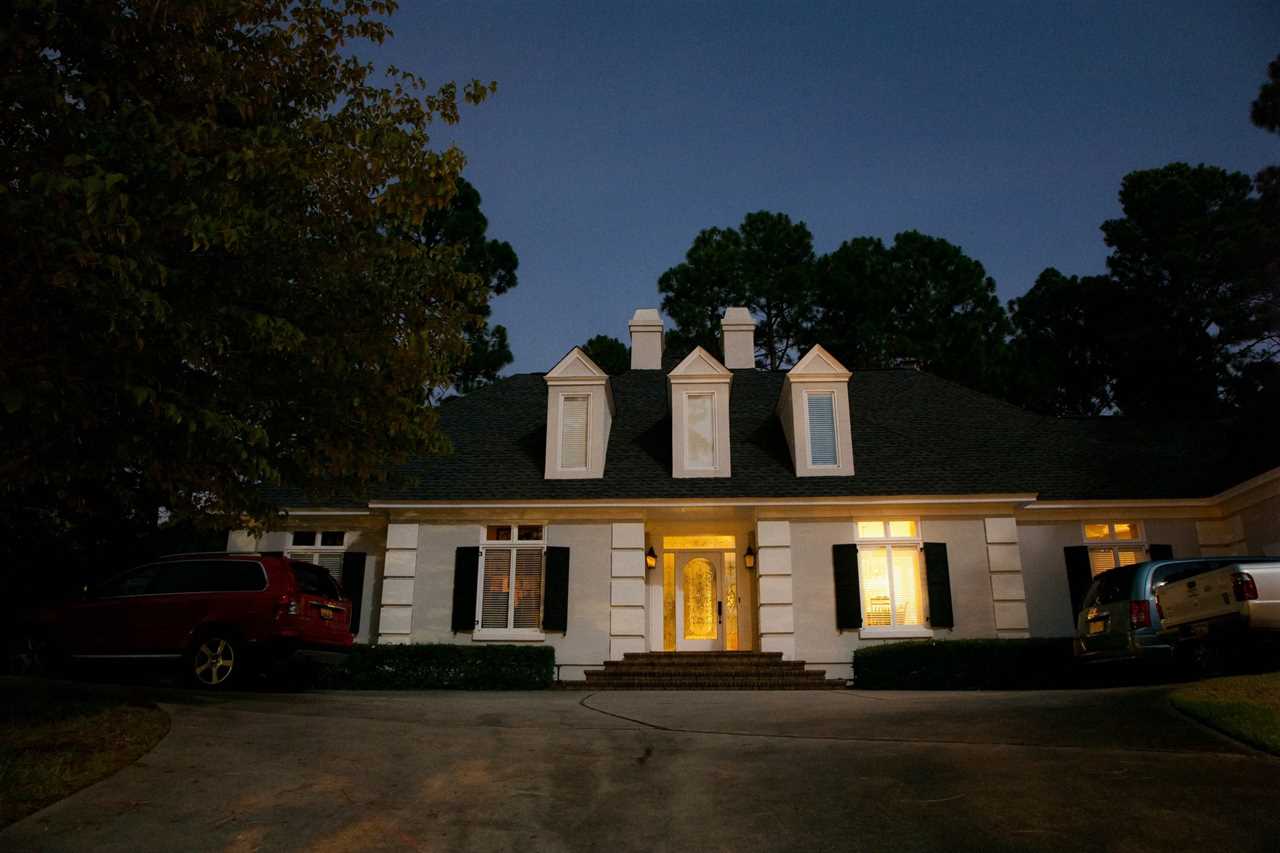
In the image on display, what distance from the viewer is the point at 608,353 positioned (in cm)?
3759

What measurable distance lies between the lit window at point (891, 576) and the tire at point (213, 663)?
435 inches

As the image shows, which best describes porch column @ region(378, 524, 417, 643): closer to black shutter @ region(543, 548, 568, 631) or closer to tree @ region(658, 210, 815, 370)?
black shutter @ region(543, 548, 568, 631)

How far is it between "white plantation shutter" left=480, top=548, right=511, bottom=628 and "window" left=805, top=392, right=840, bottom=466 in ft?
21.8

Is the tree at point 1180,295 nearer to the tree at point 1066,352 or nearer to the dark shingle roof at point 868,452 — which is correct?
the tree at point 1066,352

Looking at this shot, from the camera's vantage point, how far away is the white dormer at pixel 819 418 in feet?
58.4

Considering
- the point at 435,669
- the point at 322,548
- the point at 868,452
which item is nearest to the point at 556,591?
the point at 435,669

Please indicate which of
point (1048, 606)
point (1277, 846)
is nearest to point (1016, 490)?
point (1048, 606)

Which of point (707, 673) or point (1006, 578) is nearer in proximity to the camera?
point (707, 673)

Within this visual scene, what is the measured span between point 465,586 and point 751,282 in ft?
78.5

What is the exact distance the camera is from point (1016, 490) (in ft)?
54.5

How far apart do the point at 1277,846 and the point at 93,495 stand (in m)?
18.2

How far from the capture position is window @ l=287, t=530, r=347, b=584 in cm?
1786

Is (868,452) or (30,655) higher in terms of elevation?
(868,452)

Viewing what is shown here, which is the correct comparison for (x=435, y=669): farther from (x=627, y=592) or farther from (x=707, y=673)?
(x=707, y=673)
